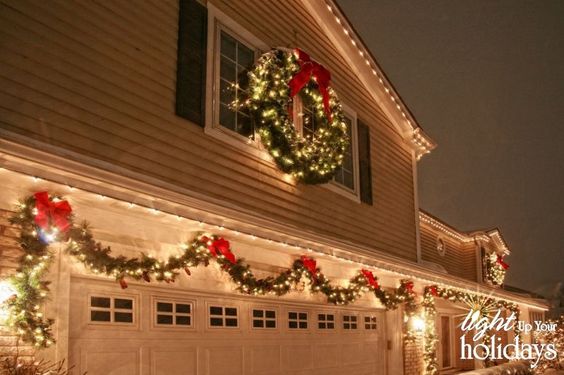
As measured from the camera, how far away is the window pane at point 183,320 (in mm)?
7953

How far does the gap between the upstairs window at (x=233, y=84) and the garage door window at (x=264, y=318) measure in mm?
2448

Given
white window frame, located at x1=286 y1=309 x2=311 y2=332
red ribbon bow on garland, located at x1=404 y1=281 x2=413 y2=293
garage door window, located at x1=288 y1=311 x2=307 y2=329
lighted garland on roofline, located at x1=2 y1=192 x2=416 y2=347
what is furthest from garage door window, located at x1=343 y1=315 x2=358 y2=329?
lighted garland on roofline, located at x1=2 y1=192 x2=416 y2=347

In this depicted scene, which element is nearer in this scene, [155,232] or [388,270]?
[155,232]

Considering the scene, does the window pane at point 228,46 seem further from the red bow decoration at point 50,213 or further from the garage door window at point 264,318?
the red bow decoration at point 50,213

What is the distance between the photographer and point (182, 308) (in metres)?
8.05

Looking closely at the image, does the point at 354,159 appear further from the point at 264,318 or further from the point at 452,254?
the point at 452,254

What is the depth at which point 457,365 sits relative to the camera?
67.3 feet

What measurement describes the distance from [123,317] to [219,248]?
1333 mm

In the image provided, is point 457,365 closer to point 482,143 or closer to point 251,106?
point 251,106

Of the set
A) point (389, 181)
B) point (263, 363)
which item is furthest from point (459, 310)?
point (263, 363)

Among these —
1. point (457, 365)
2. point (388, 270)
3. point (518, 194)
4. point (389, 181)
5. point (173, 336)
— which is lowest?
point (457, 365)

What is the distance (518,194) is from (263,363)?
102052mm

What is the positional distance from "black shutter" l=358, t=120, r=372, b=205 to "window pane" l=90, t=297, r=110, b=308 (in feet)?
21.2

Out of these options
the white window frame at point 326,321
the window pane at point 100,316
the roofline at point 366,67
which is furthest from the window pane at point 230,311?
the roofline at point 366,67
